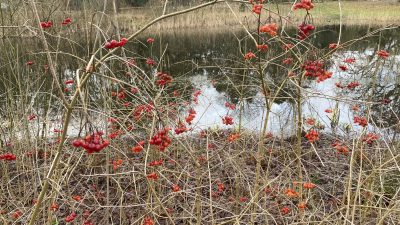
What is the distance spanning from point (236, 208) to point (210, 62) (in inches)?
282

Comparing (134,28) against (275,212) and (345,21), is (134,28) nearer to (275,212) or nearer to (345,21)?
(345,21)

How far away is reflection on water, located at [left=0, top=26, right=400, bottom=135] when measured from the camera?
14.8 feet

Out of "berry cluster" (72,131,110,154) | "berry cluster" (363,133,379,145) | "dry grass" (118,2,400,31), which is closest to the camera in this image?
"berry cluster" (72,131,110,154)

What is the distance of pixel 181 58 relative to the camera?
11266 millimetres

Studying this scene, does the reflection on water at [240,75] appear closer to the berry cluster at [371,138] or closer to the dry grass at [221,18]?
the berry cluster at [371,138]

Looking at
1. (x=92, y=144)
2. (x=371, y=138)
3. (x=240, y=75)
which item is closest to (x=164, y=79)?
(x=92, y=144)

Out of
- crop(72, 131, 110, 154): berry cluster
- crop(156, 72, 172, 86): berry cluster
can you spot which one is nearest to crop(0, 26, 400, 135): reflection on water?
crop(156, 72, 172, 86): berry cluster

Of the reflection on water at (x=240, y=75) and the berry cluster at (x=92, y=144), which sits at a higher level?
the berry cluster at (x=92, y=144)

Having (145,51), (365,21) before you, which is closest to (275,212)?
(145,51)

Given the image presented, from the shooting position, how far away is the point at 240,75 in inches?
162

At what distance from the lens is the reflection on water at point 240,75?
14.8 feet

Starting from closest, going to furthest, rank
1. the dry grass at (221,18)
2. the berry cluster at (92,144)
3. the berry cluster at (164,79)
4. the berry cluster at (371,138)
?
the berry cluster at (92,144)
the berry cluster at (164,79)
the berry cluster at (371,138)
the dry grass at (221,18)

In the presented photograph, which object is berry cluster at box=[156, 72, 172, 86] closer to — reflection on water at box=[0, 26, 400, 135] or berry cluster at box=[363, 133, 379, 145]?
reflection on water at box=[0, 26, 400, 135]

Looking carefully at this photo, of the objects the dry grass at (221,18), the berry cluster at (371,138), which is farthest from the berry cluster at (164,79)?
the dry grass at (221,18)
